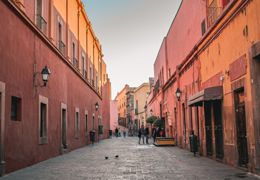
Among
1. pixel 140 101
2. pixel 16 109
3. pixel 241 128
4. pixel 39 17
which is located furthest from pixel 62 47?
pixel 140 101

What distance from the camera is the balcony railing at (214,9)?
11570 mm

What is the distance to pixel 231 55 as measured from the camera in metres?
9.66

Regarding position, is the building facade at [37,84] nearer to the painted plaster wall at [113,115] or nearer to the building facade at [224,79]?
the building facade at [224,79]

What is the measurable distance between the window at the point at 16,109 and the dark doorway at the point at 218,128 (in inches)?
290

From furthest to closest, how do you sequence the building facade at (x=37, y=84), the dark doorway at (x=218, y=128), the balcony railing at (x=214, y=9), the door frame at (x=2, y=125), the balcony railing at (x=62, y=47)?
the balcony railing at (x=62, y=47), the balcony railing at (x=214, y=9), the dark doorway at (x=218, y=128), the building facade at (x=37, y=84), the door frame at (x=2, y=125)

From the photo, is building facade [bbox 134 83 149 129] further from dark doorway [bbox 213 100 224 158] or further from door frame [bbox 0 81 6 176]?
door frame [bbox 0 81 6 176]

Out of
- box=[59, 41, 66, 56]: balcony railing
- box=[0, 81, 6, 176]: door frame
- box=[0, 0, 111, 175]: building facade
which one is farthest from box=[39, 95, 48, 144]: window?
box=[59, 41, 66, 56]: balcony railing

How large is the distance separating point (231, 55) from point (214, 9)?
3.26 meters

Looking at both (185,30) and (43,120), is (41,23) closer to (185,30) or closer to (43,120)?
(43,120)

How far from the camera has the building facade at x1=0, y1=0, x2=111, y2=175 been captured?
916cm

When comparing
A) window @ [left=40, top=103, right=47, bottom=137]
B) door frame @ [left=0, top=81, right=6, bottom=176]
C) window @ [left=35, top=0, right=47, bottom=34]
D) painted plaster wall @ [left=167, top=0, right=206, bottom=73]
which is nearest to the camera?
door frame @ [left=0, top=81, right=6, bottom=176]

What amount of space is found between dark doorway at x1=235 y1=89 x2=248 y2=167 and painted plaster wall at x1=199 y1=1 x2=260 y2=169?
232 millimetres

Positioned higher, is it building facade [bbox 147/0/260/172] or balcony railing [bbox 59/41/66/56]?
balcony railing [bbox 59/41/66/56]

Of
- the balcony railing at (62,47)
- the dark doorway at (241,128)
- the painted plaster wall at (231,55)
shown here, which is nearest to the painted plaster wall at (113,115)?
the balcony railing at (62,47)
